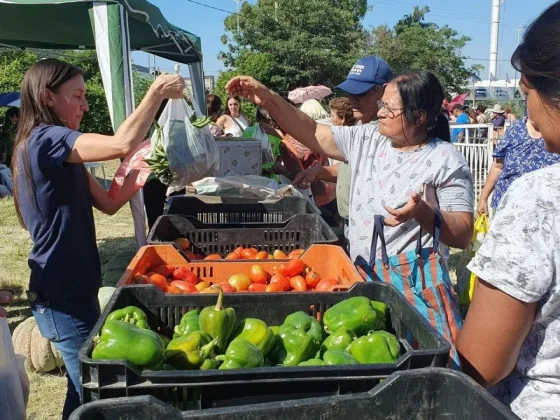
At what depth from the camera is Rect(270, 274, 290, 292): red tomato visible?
248cm

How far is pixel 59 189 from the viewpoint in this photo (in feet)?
7.82

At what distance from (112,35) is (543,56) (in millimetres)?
5246

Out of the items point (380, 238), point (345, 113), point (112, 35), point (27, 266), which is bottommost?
point (27, 266)

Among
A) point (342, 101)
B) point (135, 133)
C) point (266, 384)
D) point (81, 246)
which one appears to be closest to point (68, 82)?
point (135, 133)

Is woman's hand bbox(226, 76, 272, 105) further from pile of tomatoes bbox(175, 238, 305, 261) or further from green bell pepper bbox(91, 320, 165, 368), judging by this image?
green bell pepper bbox(91, 320, 165, 368)

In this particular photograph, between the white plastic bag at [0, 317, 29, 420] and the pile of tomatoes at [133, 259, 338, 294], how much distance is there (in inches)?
24.1

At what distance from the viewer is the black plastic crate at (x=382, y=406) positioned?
115 cm

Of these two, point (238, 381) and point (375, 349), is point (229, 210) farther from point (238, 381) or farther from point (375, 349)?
point (238, 381)

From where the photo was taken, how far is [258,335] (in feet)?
5.43

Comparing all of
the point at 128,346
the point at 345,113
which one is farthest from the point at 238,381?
the point at 345,113

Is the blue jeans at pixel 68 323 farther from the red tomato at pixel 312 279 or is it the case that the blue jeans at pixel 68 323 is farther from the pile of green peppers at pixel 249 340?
the red tomato at pixel 312 279

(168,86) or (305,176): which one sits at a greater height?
(168,86)

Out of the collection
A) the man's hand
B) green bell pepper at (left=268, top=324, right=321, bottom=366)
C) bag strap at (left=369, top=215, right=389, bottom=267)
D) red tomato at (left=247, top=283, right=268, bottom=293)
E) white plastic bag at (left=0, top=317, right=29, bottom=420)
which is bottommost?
white plastic bag at (left=0, top=317, right=29, bottom=420)

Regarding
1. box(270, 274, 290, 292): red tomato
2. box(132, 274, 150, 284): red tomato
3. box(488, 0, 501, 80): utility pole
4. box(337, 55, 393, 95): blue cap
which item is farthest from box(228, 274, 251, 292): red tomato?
box(488, 0, 501, 80): utility pole
